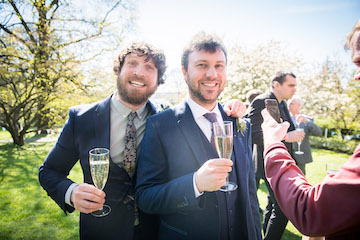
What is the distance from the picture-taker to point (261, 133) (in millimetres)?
3682

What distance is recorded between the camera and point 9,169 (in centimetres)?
740

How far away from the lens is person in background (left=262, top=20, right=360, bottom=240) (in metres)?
1.05

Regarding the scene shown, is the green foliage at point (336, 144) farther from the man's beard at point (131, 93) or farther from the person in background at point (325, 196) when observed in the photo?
the man's beard at point (131, 93)

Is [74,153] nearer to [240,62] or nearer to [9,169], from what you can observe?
[9,169]

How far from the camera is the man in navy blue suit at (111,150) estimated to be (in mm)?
1969

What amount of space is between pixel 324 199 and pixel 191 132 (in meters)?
1.06

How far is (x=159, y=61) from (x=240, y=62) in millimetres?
15325

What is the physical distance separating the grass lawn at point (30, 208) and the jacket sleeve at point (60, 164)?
9.06ft

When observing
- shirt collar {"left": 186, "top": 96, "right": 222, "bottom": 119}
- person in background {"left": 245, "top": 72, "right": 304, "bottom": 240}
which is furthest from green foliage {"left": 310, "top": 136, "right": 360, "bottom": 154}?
shirt collar {"left": 186, "top": 96, "right": 222, "bottom": 119}

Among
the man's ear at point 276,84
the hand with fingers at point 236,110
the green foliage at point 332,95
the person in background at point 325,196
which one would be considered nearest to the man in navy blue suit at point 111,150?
the hand with fingers at point 236,110

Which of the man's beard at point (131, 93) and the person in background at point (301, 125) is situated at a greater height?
the man's beard at point (131, 93)

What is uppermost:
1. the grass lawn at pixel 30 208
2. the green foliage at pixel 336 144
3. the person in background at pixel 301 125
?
the person in background at pixel 301 125

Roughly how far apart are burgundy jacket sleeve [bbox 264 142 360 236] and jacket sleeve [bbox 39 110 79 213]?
1.83 m

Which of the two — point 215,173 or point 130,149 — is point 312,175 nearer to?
point 130,149
